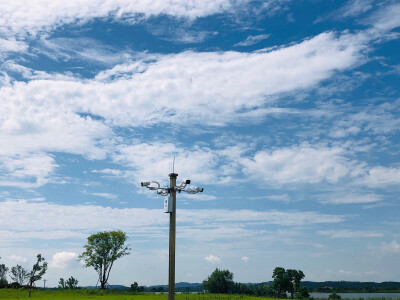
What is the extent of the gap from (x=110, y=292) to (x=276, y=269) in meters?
31.2

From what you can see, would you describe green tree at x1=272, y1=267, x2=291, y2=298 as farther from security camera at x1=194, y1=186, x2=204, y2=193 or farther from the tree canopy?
Result: security camera at x1=194, y1=186, x2=204, y2=193

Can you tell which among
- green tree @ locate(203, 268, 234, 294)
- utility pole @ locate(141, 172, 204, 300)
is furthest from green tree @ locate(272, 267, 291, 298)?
utility pole @ locate(141, 172, 204, 300)

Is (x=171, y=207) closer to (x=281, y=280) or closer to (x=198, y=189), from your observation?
(x=198, y=189)

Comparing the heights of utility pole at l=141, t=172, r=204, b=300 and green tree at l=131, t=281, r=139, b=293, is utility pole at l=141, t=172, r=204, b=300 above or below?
above

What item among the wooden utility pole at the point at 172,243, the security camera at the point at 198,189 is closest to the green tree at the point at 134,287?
the wooden utility pole at the point at 172,243

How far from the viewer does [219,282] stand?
81125mm

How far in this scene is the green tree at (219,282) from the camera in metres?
80.4

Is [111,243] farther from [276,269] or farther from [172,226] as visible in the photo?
[172,226]

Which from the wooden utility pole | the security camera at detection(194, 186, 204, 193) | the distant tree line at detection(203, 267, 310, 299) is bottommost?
the distant tree line at detection(203, 267, 310, 299)

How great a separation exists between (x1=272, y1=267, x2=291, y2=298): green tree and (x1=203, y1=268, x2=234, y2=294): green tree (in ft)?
36.0

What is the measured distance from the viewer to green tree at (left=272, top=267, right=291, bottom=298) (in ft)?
240

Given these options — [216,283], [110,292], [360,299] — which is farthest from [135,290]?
[360,299]

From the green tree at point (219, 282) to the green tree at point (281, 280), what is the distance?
10986 mm

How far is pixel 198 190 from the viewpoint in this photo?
15203 mm
